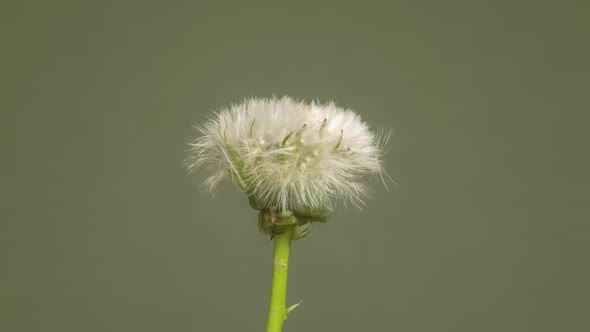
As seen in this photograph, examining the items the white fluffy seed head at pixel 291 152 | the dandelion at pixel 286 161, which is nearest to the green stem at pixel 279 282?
the dandelion at pixel 286 161

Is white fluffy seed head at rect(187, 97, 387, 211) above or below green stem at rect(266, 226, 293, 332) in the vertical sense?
above

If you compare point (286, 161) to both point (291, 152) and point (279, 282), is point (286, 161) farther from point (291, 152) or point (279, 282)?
point (279, 282)

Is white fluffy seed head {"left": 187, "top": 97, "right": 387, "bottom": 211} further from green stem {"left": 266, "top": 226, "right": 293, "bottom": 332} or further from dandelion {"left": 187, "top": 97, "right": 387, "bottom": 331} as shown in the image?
green stem {"left": 266, "top": 226, "right": 293, "bottom": 332}

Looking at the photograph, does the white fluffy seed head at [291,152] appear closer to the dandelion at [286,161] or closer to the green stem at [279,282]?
the dandelion at [286,161]

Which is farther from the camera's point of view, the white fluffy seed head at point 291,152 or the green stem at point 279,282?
the green stem at point 279,282

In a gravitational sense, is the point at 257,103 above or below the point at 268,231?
above

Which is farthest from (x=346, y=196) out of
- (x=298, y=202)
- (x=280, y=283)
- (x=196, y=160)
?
(x=196, y=160)

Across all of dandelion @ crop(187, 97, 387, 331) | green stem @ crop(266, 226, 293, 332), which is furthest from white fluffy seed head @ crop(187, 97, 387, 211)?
green stem @ crop(266, 226, 293, 332)

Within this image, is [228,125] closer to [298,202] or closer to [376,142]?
[298,202]
